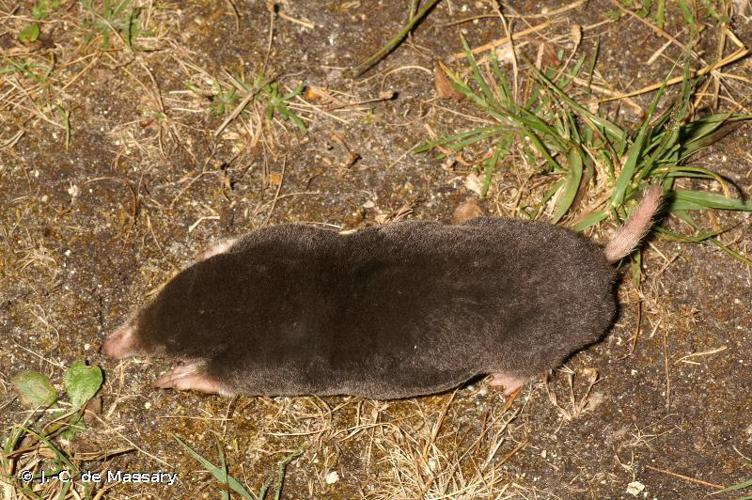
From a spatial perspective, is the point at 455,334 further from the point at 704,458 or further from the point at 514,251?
the point at 704,458

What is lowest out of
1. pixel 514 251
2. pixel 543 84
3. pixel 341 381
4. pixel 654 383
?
pixel 654 383

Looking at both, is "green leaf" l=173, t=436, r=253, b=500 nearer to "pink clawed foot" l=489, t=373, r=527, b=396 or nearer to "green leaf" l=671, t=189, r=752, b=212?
"pink clawed foot" l=489, t=373, r=527, b=396

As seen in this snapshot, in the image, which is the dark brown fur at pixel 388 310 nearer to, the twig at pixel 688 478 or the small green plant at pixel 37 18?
the twig at pixel 688 478

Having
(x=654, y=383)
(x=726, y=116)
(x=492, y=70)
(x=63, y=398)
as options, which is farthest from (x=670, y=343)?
(x=63, y=398)

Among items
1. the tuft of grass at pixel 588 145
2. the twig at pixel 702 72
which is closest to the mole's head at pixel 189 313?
the tuft of grass at pixel 588 145

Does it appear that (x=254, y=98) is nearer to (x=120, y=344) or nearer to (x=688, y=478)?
(x=120, y=344)

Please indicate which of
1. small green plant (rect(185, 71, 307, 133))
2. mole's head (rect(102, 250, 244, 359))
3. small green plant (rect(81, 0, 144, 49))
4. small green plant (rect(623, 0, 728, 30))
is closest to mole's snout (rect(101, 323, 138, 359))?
mole's head (rect(102, 250, 244, 359))

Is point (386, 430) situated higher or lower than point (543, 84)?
lower
